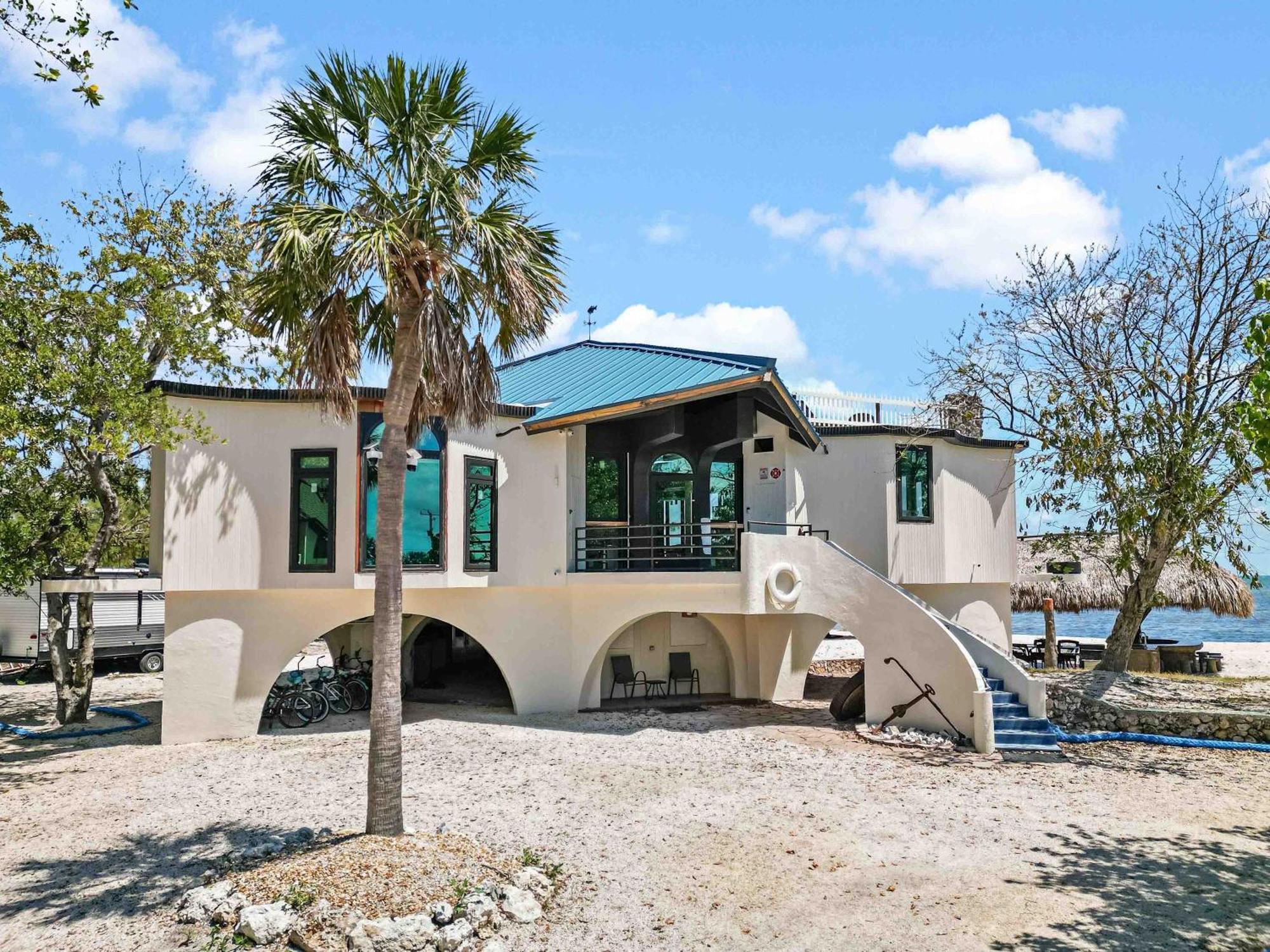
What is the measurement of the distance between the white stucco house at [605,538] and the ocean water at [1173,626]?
1429 inches

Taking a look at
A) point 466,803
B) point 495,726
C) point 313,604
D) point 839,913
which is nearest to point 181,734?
point 313,604

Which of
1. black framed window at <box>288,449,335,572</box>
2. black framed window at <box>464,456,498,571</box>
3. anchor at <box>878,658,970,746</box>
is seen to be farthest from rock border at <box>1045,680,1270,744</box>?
black framed window at <box>288,449,335,572</box>

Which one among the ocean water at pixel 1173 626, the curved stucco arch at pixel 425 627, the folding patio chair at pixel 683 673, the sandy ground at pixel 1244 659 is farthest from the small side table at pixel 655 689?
the ocean water at pixel 1173 626

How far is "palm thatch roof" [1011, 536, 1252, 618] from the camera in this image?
29.0 meters

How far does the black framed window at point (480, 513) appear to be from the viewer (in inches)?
684

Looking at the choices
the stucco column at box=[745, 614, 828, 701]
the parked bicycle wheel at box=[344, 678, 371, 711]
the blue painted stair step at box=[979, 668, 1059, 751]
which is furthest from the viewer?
the stucco column at box=[745, 614, 828, 701]

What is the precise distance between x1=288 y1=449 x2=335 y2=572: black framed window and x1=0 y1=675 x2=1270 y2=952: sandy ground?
3.23 m

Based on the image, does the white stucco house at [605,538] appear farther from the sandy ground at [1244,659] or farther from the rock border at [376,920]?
the sandy ground at [1244,659]

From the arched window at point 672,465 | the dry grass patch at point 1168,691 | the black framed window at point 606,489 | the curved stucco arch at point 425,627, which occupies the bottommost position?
the dry grass patch at point 1168,691

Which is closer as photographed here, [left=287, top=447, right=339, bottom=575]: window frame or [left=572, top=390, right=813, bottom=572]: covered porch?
[left=287, top=447, right=339, bottom=575]: window frame

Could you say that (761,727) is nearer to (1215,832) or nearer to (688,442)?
(688,442)

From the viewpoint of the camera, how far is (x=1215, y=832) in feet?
36.8

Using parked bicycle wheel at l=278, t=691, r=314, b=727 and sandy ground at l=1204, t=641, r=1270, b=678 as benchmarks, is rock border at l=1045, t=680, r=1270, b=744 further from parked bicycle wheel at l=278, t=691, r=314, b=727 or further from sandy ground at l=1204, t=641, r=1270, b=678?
parked bicycle wheel at l=278, t=691, r=314, b=727

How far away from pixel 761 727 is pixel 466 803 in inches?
278
